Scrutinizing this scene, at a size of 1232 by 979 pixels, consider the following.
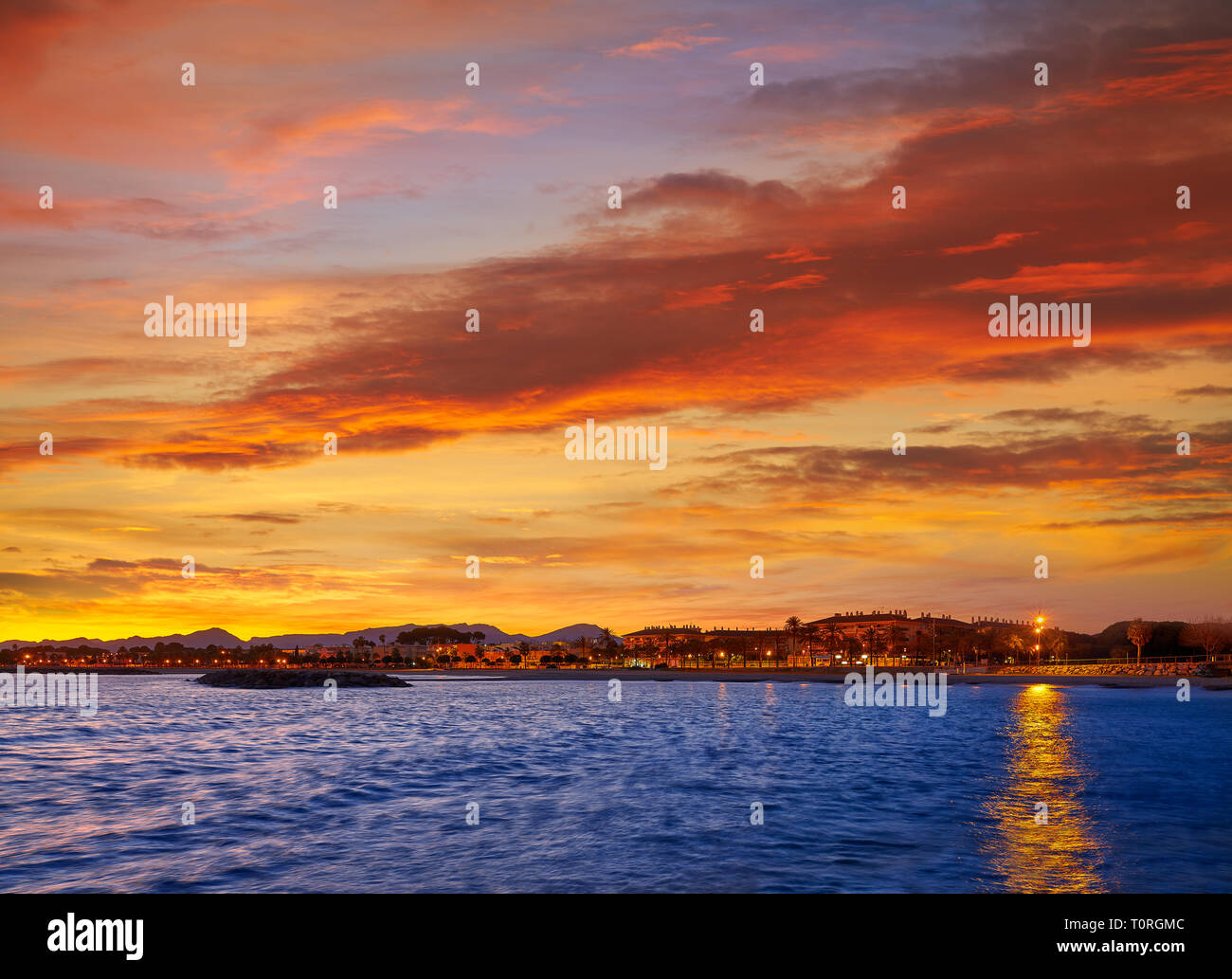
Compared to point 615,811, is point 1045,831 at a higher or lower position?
higher

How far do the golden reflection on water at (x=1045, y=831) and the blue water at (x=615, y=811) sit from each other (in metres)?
0.13

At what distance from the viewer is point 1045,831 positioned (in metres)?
32.1

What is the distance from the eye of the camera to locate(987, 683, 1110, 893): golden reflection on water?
24.6m

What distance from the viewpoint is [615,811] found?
3625 centimetres

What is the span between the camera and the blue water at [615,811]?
83.4 feet

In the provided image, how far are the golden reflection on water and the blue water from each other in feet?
0.44

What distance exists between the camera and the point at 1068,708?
413 feet

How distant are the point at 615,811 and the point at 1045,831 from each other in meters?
15.2

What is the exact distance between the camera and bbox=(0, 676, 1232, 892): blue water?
2541 centimetres

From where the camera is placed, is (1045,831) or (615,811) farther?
(615,811)

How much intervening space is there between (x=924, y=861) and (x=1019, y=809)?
490 inches

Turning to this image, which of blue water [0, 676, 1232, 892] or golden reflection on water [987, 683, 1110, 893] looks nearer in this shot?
golden reflection on water [987, 683, 1110, 893]
